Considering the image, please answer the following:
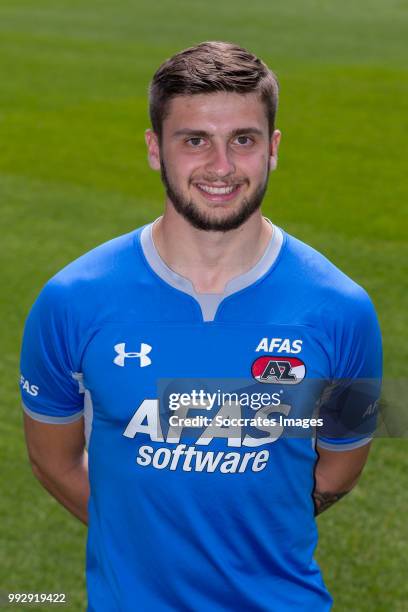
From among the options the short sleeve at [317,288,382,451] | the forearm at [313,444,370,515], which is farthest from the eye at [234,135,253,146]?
the forearm at [313,444,370,515]

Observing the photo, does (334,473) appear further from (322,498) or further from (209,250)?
(209,250)

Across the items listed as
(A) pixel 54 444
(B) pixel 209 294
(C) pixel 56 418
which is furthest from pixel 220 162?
(A) pixel 54 444

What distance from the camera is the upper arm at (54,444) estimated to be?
3.11m

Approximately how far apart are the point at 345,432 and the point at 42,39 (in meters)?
21.3

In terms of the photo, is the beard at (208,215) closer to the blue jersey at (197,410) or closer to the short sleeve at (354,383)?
the blue jersey at (197,410)

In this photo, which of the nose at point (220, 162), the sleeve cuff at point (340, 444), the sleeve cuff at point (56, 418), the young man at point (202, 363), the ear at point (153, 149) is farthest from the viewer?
the sleeve cuff at point (340, 444)

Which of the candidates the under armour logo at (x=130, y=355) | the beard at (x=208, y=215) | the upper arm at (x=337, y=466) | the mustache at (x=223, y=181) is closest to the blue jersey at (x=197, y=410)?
the under armour logo at (x=130, y=355)

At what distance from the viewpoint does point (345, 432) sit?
3.15m

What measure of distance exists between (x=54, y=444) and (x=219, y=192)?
98 centimetres

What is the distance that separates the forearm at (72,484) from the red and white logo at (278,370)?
0.77 m

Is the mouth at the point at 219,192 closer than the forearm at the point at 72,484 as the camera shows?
Yes

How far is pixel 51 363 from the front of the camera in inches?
113

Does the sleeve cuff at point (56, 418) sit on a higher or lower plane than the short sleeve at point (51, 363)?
lower

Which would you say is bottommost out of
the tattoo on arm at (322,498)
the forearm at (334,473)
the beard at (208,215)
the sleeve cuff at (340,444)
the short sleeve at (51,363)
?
the tattoo on arm at (322,498)
